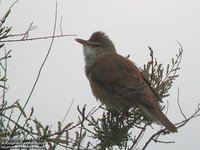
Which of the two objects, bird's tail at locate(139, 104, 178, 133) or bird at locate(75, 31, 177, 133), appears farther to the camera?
bird at locate(75, 31, 177, 133)

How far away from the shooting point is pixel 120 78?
6074mm

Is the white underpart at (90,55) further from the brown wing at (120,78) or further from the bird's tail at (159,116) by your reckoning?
the bird's tail at (159,116)

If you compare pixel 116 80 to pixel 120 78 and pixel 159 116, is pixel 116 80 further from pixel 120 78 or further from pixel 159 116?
pixel 159 116

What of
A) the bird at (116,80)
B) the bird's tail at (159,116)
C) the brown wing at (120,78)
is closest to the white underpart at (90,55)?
the bird at (116,80)

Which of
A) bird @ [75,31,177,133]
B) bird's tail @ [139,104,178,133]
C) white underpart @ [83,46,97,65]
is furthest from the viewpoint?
white underpart @ [83,46,97,65]

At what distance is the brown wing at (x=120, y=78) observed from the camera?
5.59 metres

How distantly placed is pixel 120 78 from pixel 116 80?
0.26 feet

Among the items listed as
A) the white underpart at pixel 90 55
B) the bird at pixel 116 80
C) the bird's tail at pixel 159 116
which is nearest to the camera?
the bird's tail at pixel 159 116

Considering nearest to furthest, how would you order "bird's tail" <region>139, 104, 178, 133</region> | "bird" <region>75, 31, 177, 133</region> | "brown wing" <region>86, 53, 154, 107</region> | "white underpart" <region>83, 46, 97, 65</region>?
"bird's tail" <region>139, 104, 178, 133</region> → "bird" <region>75, 31, 177, 133</region> → "brown wing" <region>86, 53, 154, 107</region> → "white underpart" <region>83, 46, 97, 65</region>

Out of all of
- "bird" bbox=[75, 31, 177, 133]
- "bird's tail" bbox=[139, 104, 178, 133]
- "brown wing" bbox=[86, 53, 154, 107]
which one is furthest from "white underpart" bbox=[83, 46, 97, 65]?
"bird's tail" bbox=[139, 104, 178, 133]

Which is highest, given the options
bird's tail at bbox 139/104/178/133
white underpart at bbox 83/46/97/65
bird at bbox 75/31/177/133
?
white underpart at bbox 83/46/97/65

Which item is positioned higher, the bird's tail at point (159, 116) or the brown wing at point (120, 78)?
the brown wing at point (120, 78)

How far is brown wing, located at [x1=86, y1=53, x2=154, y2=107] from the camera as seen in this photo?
18.3 feet

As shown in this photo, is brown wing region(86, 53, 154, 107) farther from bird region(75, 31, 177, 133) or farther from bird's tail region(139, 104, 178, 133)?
bird's tail region(139, 104, 178, 133)
